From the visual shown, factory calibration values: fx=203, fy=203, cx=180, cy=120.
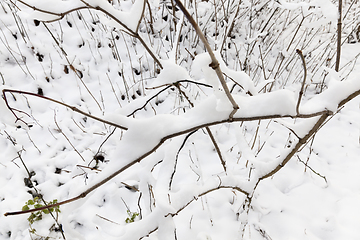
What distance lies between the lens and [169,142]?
3.68ft

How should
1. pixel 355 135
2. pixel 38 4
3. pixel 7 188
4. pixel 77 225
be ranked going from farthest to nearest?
pixel 355 135 → pixel 7 188 → pixel 77 225 → pixel 38 4

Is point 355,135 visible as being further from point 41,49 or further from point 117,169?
point 41,49

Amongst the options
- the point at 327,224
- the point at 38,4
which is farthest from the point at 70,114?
the point at 327,224

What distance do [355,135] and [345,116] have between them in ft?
0.72

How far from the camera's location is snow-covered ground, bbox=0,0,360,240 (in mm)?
514

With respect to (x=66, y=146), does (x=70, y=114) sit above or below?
above

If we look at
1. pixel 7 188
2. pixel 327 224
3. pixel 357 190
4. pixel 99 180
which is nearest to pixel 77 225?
pixel 7 188

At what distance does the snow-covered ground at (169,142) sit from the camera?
51 centimetres

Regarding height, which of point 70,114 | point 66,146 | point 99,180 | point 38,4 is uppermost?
point 70,114

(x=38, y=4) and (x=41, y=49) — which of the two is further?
(x=41, y=49)

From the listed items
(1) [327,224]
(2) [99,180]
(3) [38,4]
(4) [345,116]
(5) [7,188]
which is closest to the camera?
(2) [99,180]

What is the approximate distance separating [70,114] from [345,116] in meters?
2.51

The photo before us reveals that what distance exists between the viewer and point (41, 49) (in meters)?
2.22

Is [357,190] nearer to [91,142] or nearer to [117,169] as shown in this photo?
[117,169]
